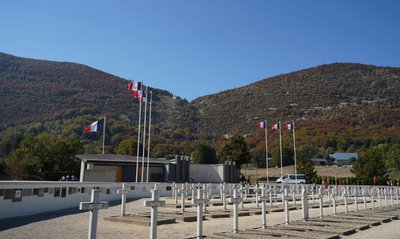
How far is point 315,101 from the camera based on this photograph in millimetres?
154375

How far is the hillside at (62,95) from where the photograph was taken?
123688 millimetres

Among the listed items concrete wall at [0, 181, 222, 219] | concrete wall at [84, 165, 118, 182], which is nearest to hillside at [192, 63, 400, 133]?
concrete wall at [84, 165, 118, 182]

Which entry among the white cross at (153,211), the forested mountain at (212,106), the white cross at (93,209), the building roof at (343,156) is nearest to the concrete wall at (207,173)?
the white cross at (153,211)

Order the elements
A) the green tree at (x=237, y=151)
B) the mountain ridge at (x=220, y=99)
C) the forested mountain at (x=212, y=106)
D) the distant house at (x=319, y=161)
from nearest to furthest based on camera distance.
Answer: the green tree at (x=237, y=151) < the distant house at (x=319, y=161) < the forested mountain at (x=212, y=106) < the mountain ridge at (x=220, y=99)

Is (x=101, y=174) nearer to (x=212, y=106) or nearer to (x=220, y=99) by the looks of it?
(x=212, y=106)

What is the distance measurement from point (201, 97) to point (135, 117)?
61539mm

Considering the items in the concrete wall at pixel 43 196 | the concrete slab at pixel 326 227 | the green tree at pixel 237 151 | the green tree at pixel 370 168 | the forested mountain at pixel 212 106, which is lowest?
the concrete slab at pixel 326 227

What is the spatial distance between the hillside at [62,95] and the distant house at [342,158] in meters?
62.7

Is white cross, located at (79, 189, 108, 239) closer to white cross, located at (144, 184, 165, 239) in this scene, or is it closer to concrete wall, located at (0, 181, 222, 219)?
white cross, located at (144, 184, 165, 239)

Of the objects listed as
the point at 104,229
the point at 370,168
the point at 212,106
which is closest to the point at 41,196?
the point at 104,229

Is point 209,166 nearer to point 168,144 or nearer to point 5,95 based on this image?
point 168,144

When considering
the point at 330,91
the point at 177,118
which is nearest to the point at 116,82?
the point at 177,118

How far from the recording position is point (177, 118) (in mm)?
154375

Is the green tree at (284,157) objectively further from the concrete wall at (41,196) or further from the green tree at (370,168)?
the concrete wall at (41,196)
